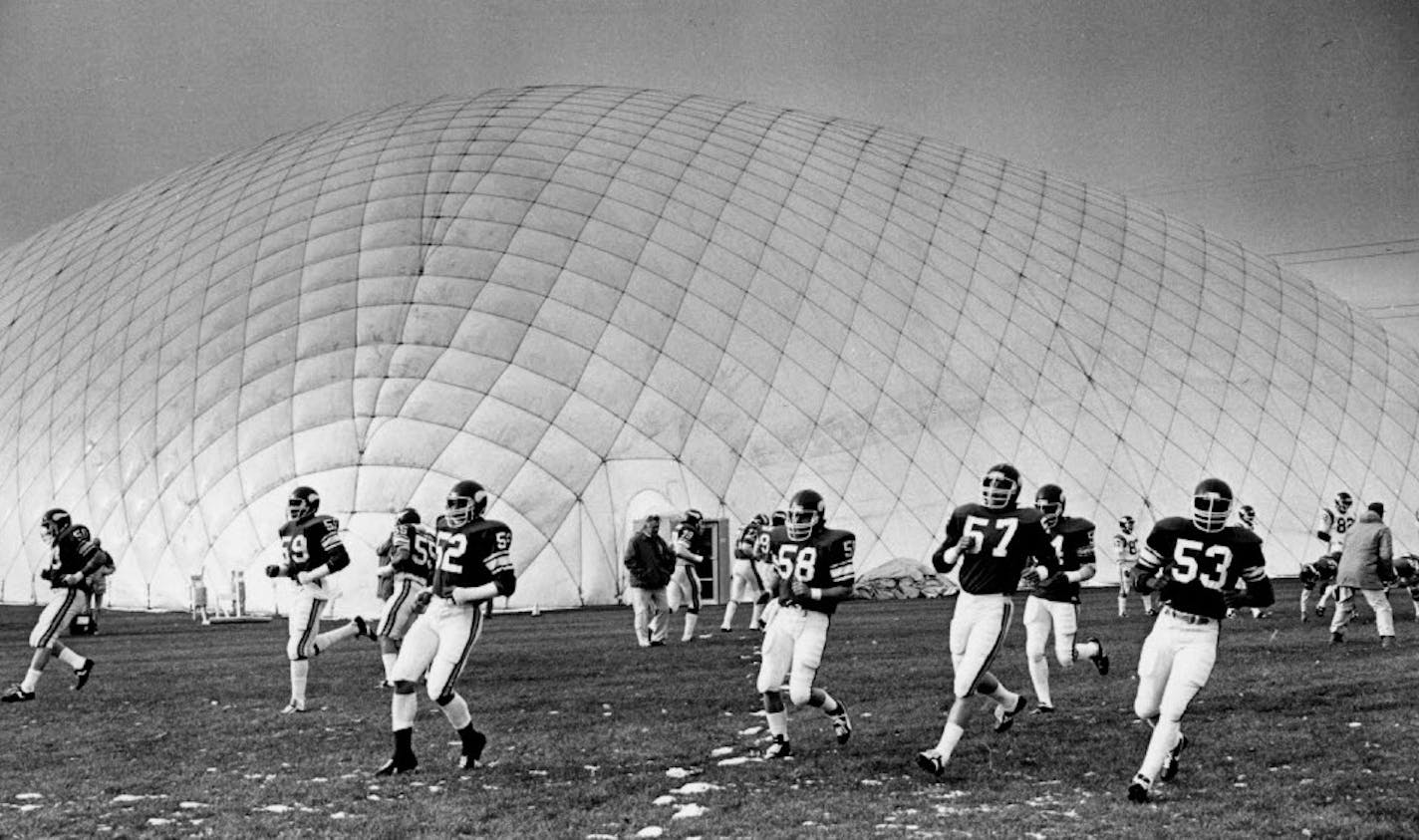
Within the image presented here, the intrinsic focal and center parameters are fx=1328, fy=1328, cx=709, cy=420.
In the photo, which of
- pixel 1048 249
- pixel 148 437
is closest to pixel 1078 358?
pixel 1048 249

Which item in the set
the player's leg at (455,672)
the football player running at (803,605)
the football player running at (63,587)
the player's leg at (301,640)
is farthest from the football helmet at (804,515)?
the football player running at (63,587)

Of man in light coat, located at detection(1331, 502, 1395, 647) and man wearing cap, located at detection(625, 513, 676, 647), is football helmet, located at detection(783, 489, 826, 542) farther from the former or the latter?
man in light coat, located at detection(1331, 502, 1395, 647)

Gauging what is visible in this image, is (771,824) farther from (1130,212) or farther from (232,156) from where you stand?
(232,156)

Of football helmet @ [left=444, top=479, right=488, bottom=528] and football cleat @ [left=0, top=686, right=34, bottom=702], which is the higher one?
football helmet @ [left=444, top=479, right=488, bottom=528]

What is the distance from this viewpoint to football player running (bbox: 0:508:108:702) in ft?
52.5

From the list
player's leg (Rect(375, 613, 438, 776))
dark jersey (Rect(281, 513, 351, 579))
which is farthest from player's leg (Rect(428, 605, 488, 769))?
dark jersey (Rect(281, 513, 351, 579))

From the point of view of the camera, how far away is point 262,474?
114ft

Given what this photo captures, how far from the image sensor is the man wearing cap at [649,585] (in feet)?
72.4

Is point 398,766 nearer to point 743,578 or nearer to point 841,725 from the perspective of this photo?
point 841,725

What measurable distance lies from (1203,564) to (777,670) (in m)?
3.48

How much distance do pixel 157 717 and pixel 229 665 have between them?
6082 mm

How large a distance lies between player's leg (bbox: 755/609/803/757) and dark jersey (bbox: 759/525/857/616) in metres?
0.22

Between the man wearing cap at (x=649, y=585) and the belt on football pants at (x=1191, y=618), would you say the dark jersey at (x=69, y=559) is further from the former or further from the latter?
the belt on football pants at (x=1191, y=618)

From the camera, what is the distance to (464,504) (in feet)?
36.5
